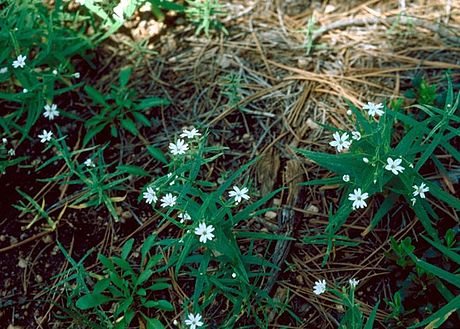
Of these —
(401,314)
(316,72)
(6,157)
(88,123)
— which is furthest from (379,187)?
(6,157)

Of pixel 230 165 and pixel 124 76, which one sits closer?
pixel 230 165

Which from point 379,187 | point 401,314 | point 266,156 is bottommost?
point 401,314

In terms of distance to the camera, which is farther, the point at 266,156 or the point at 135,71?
the point at 135,71

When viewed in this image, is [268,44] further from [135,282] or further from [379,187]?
[135,282]

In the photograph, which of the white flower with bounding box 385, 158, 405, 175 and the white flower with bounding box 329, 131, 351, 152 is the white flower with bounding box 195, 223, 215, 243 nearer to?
the white flower with bounding box 329, 131, 351, 152

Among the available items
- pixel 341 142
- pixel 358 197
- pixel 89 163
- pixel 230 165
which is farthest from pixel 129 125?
pixel 358 197

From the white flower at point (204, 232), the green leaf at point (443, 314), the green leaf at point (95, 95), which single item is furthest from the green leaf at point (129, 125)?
the green leaf at point (443, 314)

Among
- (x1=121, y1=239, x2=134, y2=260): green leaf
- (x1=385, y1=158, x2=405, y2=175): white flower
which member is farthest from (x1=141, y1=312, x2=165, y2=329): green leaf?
(x1=385, y1=158, x2=405, y2=175): white flower

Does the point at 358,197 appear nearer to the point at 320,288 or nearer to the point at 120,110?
the point at 320,288
